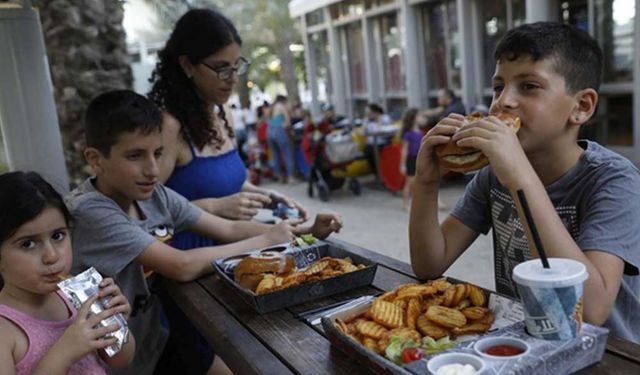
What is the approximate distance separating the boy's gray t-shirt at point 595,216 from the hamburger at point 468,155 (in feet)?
0.82

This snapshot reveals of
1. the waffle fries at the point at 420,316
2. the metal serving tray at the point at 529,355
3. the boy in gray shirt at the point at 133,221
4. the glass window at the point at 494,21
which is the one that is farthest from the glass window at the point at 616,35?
the metal serving tray at the point at 529,355

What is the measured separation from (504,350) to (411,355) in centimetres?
18

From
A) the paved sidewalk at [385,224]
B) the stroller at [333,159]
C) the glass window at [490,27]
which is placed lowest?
the paved sidewalk at [385,224]

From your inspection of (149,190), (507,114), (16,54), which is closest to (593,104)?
(507,114)

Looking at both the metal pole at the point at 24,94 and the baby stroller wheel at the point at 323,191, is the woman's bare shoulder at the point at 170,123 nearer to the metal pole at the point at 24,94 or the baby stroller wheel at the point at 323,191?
the metal pole at the point at 24,94

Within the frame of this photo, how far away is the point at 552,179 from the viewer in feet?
5.49

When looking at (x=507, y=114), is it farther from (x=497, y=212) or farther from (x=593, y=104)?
(x=497, y=212)

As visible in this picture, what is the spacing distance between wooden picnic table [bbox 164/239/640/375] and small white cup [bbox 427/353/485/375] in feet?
0.67

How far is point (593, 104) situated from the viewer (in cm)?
163

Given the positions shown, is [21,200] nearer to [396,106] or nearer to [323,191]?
[323,191]

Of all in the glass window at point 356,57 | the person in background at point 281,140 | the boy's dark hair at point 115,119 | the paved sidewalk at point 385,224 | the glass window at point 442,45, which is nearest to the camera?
the boy's dark hair at point 115,119

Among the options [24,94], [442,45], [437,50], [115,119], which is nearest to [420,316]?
[115,119]

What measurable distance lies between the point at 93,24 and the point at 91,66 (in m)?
0.36

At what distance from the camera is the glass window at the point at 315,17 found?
1590 centimetres
